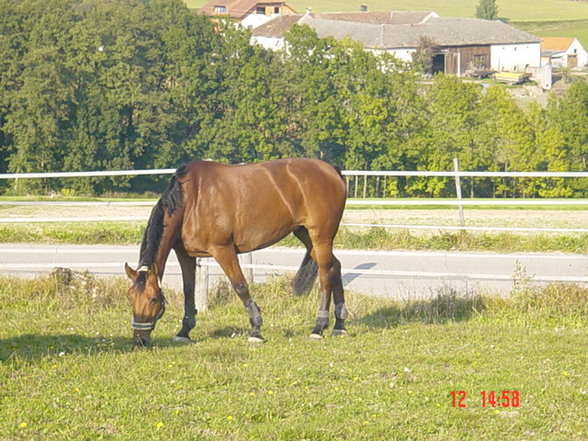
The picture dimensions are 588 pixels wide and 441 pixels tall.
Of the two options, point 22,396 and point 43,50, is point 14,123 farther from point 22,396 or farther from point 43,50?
point 22,396

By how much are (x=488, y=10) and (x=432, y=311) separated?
148697 mm

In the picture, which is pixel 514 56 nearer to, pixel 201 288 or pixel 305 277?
pixel 201 288

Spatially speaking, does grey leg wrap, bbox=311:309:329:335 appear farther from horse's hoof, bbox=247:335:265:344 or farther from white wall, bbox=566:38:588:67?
white wall, bbox=566:38:588:67

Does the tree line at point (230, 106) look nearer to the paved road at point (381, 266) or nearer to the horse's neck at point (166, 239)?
the paved road at point (381, 266)

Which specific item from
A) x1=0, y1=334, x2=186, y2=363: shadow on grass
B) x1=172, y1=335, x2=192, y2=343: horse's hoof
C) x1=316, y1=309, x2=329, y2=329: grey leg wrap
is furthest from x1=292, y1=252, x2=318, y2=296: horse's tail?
x1=0, y1=334, x2=186, y2=363: shadow on grass

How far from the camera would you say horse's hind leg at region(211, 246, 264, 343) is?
8.80 m

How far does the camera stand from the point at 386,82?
233 feet

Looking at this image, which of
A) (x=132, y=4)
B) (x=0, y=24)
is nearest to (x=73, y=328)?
(x=0, y=24)

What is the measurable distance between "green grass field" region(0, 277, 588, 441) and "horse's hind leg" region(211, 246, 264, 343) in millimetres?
173

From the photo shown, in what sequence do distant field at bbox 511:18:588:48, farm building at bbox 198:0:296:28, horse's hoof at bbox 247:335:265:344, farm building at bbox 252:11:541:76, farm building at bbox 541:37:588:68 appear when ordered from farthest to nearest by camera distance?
distant field at bbox 511:18:588:48, farm building at bbox 198:0:296:28, farm building at bbox 541:37:588:68, farm building at bbox 252:11:541:76, horse's hoof at bbox 247:335:265:344

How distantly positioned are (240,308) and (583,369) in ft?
13.4

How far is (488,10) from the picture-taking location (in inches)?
5999

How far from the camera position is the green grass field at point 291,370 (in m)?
6.03

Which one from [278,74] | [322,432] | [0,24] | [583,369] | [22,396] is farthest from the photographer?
[278,74]
